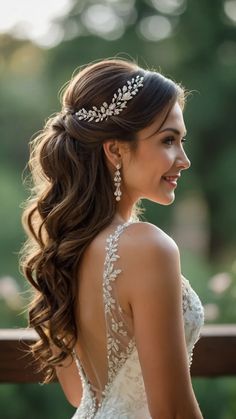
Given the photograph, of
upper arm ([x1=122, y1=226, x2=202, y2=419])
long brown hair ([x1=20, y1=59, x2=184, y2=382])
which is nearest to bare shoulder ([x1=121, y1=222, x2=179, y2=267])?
upper arm ([x1=122, y1=226, x2=202, y2=419])

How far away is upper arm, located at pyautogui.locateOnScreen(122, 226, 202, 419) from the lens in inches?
89.9

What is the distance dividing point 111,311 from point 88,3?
730 cm

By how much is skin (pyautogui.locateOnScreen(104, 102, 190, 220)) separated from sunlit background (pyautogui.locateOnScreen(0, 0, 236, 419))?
6022 mm

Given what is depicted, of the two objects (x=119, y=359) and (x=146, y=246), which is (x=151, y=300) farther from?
(x=119, y=359)

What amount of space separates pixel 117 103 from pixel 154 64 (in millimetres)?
6913

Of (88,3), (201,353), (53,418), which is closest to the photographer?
(201,353)

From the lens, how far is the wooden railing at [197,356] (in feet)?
10.6

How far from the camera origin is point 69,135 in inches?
103

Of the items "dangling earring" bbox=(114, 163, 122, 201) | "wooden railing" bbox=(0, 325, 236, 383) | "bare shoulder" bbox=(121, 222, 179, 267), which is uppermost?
"dangling earring" bbox=(114, 163, 122, 201)

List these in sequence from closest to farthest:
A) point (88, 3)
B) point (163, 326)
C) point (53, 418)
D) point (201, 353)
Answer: point (163, 326) < point (201, 353) < point (53, 418) < point (88, 3)

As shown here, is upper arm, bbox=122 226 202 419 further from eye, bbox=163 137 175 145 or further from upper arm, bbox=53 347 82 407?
upper arm, bbox=53 347 82 407

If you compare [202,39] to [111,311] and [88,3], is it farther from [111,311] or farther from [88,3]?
[111,311]

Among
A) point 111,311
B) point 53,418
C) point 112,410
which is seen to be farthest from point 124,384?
point 53,418

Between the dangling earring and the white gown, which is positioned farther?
the dangling earring
